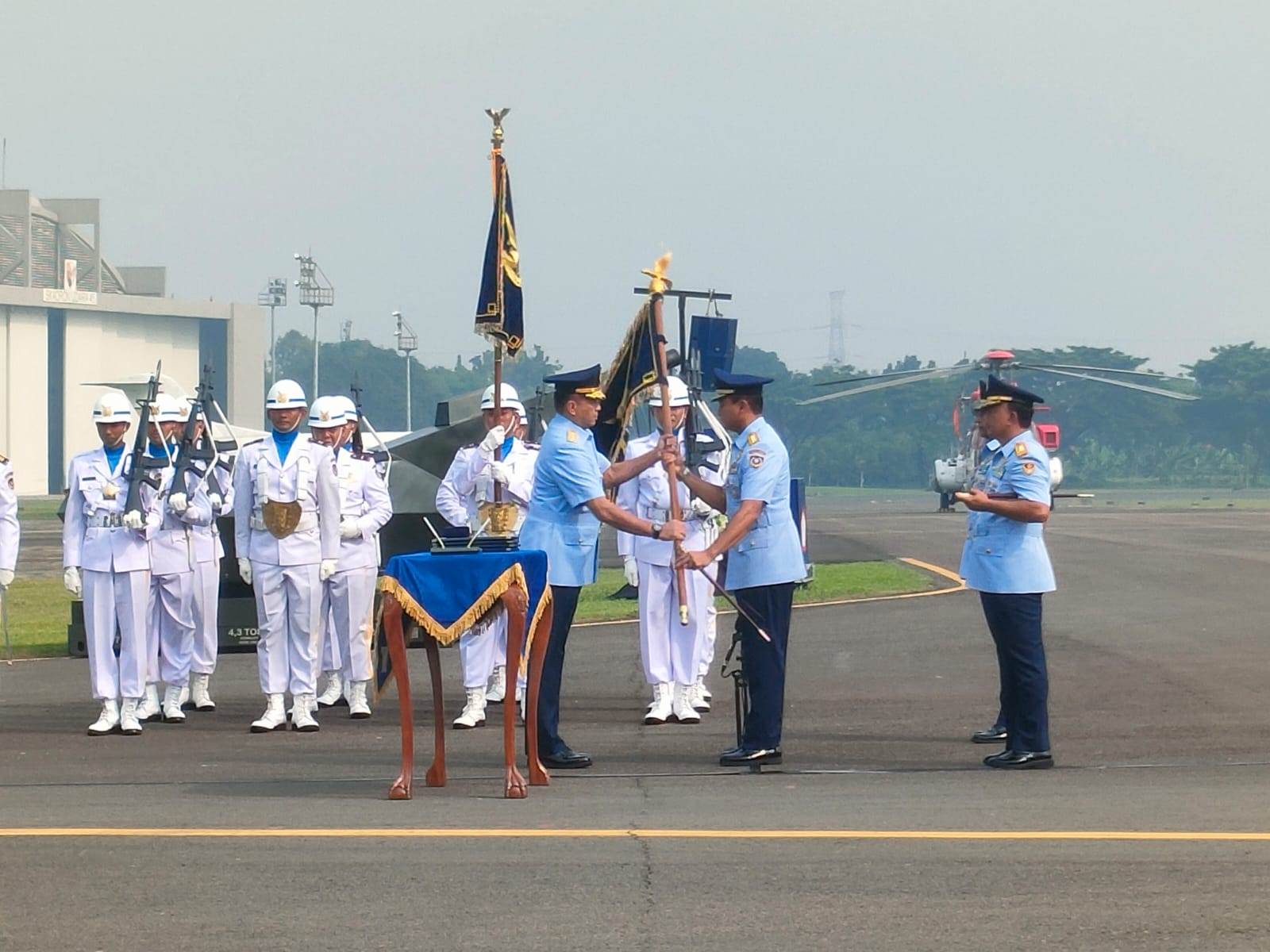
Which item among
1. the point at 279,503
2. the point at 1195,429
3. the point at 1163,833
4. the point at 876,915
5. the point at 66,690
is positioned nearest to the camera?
the point at 876,915

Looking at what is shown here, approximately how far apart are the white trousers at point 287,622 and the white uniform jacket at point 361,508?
1.95 ft

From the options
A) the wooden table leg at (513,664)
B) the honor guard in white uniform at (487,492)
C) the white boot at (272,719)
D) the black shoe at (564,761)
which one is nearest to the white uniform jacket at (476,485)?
the honor guard in white uniform at (487,492)

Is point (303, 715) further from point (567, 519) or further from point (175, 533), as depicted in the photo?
point (567, 519)

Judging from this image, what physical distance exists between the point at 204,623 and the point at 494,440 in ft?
7.75

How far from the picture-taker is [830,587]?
22.7 m

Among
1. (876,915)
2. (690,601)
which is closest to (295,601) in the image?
(690,601)

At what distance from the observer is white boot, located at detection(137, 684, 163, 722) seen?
11844mm

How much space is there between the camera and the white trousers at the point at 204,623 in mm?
12492

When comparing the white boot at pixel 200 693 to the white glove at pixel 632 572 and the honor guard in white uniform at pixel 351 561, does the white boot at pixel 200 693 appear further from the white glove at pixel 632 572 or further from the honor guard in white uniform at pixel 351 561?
the white glove at pixel 632 572

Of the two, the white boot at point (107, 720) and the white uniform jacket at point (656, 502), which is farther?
the white uniform jacket at point (656, 502)

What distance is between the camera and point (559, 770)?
9.49 m

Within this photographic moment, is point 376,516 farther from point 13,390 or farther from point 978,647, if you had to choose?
point 13,390

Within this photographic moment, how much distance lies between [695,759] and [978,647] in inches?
232

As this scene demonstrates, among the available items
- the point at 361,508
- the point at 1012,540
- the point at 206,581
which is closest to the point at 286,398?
the point at 361,508
